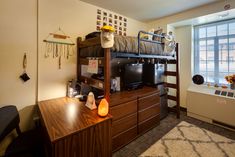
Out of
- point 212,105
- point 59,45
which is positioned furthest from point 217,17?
point 59,45

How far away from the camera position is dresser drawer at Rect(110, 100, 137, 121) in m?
1.86

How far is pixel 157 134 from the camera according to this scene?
240cm

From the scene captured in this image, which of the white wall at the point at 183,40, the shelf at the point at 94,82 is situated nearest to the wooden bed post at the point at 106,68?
the shelf at the point at 94,82

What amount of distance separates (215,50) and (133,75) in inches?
81.6

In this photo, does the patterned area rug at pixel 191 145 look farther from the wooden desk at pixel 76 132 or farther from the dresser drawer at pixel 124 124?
the wooden desk at pixel 76 132

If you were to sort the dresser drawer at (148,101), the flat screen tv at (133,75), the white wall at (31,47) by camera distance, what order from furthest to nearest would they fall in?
the flat screen tv at (133,75) < the dresser drawer at (148,101) < the white wall at (31,47)

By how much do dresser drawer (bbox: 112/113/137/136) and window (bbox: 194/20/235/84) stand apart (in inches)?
91.5

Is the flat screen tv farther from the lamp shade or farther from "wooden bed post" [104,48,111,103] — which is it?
the lamp shade

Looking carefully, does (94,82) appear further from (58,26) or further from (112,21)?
(112,21)

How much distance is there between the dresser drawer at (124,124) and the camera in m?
1.89

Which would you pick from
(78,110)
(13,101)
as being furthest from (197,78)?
(13,101)

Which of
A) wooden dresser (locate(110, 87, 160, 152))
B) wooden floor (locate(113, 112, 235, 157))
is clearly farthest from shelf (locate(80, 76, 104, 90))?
wooden floor (locate(113, 112, 235, 157))

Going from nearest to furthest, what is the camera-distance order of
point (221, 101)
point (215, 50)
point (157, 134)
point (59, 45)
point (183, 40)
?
point (59, 45) < point (157, 134) < point (221, 101) < point (215, 50) < point (183, 40)

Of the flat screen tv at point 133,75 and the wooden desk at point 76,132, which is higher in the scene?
the flat screen tv at point 133,75
